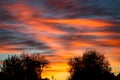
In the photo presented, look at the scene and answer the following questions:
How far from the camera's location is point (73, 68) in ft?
341

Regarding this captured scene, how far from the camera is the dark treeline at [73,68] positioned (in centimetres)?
9575

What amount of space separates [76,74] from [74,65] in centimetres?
419

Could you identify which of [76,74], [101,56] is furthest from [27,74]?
[101,56]

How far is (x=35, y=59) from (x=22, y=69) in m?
8.59

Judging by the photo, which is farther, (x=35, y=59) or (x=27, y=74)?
(x=35, y=59)

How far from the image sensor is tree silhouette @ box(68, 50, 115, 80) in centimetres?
9669

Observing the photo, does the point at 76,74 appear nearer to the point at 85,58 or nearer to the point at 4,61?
the point at 85,58

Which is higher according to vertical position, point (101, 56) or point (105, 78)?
point (101, 56)

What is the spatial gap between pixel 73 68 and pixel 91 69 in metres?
8.61

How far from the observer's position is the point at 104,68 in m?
98.1

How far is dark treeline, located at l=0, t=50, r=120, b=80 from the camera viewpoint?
3770 inches

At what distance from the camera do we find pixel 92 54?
101m

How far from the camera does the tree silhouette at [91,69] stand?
317ft

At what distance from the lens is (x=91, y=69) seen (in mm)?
97125
